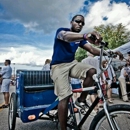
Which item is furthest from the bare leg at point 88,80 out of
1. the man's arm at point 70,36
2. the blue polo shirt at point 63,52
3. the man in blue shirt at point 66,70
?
the man's arm at point 70,36

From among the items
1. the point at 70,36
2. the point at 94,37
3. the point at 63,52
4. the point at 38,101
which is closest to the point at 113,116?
the point at 94,37

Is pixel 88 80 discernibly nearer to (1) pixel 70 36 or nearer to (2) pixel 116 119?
(2) pixel 116 119

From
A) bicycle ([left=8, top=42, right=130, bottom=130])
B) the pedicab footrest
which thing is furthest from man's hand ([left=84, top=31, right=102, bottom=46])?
the pedicab footrest

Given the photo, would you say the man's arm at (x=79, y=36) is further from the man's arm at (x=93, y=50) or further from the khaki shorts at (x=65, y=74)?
the man's arm at (x=93, y=50)

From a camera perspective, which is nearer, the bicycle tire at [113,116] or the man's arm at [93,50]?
the bicycle tire at [113,116]

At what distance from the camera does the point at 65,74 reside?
2.45 m

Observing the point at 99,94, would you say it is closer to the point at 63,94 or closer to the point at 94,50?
the point at 63,94

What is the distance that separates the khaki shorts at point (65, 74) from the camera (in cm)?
236

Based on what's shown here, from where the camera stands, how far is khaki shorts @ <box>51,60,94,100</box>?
2.36 m

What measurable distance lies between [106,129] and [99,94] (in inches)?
17.3

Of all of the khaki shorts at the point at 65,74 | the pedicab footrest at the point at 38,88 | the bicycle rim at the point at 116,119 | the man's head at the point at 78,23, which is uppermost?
the man's head at the point at 78,23

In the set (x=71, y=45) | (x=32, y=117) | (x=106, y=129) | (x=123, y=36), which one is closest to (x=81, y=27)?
(x=71, y=45)

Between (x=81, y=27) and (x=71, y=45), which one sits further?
(x=71, y=45)

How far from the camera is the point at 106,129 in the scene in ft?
6.89
